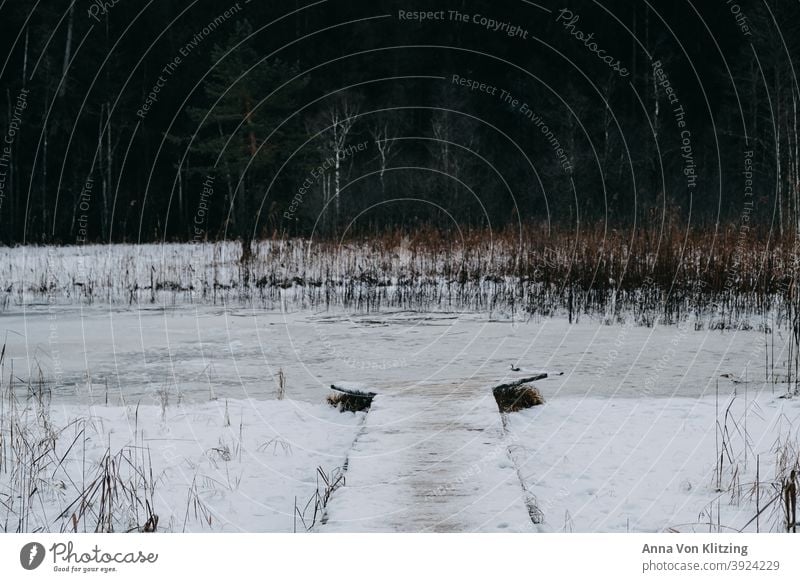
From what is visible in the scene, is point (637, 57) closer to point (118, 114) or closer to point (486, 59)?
point (486, 59)

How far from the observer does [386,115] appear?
26.0 m

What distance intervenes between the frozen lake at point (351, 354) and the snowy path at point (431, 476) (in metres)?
0.82

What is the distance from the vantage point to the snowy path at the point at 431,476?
2.98 m

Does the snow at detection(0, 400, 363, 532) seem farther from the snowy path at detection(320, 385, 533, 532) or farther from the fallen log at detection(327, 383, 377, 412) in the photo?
the snowy path at detection(320, 385, 533, 532)

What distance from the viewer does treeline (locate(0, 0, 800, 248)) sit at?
21.7 metres

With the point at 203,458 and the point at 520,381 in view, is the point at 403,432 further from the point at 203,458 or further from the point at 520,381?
the point at 520,381

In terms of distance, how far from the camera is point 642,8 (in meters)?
22.7

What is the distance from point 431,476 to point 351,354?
3.26 meters

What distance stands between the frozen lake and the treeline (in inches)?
470

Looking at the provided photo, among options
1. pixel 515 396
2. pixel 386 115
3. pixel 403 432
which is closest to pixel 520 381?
pixel 515 396
